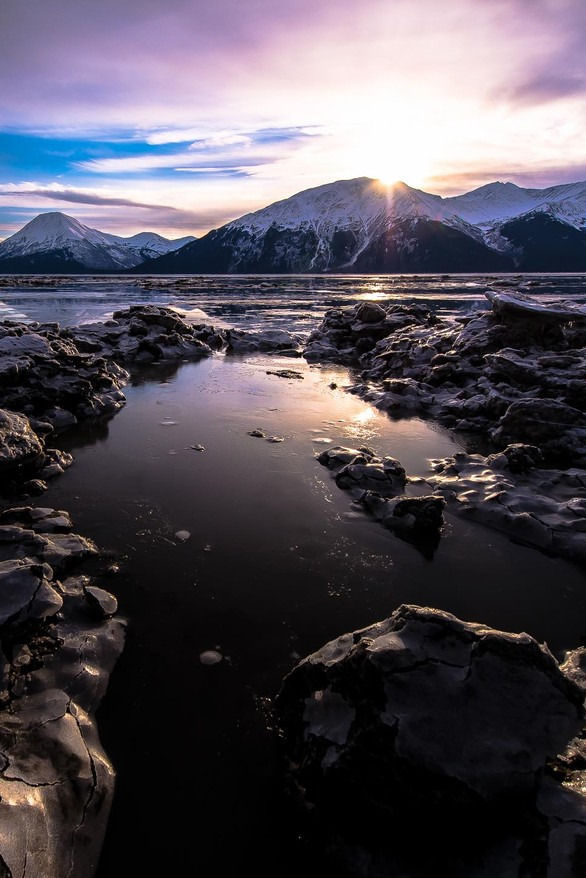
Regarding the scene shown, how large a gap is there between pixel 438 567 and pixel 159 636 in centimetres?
367

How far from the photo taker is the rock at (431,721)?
2766 millimetres

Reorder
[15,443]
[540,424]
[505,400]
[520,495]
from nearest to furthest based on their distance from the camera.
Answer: [520,495] → [15,443] → [540,424] → [505,400]

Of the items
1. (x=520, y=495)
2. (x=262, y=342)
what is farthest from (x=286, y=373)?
(x=520, y=495)

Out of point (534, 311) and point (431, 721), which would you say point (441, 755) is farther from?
point (534, 311)

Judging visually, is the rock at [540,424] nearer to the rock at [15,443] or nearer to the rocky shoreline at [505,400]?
the rocky shoreline at [505,400]

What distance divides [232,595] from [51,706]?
2.14m

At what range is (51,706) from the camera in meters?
3.86

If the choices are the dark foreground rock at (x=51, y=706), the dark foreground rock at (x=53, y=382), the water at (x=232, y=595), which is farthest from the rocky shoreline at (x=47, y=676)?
the dark foreground rock at (x=53, y=382)

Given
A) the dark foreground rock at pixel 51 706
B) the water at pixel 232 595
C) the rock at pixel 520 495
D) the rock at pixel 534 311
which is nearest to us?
the dark foreground rock at pixel 51 706

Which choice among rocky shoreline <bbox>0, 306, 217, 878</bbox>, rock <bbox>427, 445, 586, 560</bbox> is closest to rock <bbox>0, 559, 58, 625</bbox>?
rocky shoreline <bbox>0, 306, 217, 878</bbox>

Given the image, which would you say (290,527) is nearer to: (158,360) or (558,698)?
(558,698)

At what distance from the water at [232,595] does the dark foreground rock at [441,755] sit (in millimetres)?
443

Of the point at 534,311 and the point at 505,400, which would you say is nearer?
the point at 505,400

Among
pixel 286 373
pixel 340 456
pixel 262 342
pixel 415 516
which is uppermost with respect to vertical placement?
pixel 262 342
